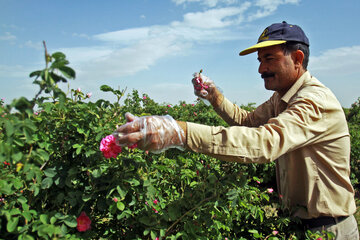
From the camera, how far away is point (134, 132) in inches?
51.2

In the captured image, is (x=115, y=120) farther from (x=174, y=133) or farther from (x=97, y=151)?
(x=174, y=133)

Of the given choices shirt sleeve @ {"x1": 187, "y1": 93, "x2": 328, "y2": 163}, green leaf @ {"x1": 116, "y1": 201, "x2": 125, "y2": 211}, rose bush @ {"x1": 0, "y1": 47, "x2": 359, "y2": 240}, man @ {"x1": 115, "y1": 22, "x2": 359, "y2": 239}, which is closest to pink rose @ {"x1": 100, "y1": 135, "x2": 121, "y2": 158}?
rose bush @ {"x1": 0, "y1": 47, "x2": 359, "y2": 240}

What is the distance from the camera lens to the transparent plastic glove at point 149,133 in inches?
50.8

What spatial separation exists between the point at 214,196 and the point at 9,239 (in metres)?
0.99

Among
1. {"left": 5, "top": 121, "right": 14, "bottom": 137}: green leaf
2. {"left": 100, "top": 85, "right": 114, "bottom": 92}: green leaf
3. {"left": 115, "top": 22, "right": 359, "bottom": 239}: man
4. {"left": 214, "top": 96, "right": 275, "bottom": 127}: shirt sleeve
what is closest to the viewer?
{"left": 5, "top": 121, "right": 14, "bottom": 137}: green leaf

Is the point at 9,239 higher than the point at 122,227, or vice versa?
the point at 9,239

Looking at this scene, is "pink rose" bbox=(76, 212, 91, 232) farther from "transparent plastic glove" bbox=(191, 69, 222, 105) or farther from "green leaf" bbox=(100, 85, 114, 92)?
"transparent plastic glove" bbox=(191, 69, 222, 105)

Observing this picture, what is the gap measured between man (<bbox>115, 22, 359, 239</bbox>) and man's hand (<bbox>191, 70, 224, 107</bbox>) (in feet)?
1.52

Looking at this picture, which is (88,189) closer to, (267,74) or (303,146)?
(303,146)

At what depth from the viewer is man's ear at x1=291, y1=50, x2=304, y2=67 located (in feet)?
6.72

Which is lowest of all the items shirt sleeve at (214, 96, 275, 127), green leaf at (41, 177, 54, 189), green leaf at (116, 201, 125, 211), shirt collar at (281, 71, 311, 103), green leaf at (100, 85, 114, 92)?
green leaf at (116, 201, 125, 211)

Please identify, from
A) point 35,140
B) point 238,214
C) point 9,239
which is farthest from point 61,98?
point 238,214

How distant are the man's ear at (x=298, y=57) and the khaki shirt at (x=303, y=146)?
0.29 feet

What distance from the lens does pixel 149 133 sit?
1.30 meters
